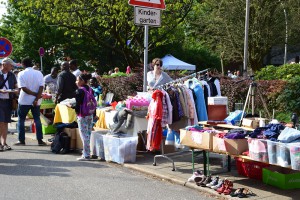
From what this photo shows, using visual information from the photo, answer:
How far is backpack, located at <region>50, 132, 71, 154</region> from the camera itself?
936 centimetres

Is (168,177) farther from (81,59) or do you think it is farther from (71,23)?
(81,59)

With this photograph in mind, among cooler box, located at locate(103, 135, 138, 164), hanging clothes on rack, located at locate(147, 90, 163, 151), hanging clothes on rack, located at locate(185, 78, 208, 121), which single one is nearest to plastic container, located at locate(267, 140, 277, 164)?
hanging clothes on rack, located at locate(147, 90, 163, 151)

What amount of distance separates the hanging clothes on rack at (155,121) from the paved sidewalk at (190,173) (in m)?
0.46

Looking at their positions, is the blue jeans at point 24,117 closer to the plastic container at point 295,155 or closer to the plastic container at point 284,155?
the plastic container at point 284,155

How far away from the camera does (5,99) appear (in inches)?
372

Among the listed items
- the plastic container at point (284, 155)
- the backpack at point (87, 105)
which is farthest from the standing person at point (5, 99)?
the plastic container at point (284, 155)

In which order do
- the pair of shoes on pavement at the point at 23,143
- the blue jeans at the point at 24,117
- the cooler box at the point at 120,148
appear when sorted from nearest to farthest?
1. the cooler box at the point at 120,148
2. the blue jeans at the point at 24,117
3. the pair of shoes on pavement at the point at 23,143

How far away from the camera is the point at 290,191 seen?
6.18 meters

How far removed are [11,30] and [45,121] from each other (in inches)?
1053

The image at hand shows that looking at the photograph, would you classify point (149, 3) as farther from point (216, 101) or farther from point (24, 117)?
point (24, 117)

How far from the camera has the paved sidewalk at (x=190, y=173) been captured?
608 cm

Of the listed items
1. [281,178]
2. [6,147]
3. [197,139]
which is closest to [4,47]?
[6,147]

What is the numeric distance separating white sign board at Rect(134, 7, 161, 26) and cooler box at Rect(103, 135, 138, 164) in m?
2.31

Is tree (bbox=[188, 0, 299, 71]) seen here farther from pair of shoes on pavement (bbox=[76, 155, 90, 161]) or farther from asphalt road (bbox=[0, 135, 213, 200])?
asphalt road (bbox=[0, 135, 213, 200])
